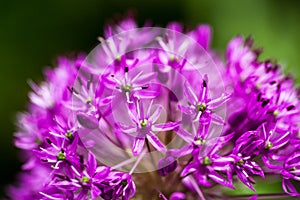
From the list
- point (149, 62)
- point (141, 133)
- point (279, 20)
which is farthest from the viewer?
point (279, 20)

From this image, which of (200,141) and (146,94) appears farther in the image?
(146,94)

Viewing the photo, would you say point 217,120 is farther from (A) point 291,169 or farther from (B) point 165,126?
(A) point 291,169

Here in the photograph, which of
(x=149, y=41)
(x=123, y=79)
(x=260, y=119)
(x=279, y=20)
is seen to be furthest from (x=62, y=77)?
(x=279, y=20)

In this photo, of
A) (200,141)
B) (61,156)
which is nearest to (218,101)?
(200,141)

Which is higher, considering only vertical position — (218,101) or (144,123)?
(218,101)

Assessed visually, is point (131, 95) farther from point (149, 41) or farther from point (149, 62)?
point (149, 41)

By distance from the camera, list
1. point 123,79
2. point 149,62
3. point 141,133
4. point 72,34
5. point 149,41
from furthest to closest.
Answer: point 72,34, point 149,41, point 149,62, point 123,79, point 141,133

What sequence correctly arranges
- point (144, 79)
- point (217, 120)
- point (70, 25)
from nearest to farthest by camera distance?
point (217, 120)
point (144, 79)
point (70, 25)

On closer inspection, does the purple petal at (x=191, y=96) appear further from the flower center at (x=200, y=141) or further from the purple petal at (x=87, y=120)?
the purple petal at (x=87, y=120)
